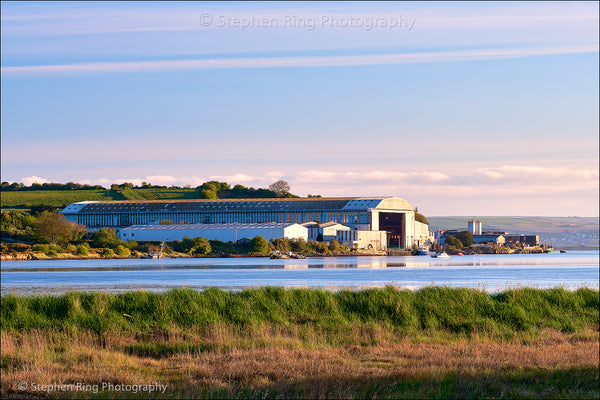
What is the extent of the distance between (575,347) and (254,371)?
794 cm

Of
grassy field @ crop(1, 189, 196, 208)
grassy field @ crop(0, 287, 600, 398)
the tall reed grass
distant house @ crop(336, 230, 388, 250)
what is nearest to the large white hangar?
distant house @ crop(336, 230, 388, 250)

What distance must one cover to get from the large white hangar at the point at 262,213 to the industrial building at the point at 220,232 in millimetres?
14540

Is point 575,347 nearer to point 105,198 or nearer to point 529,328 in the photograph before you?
point 529,328

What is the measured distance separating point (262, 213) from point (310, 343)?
5252 inches

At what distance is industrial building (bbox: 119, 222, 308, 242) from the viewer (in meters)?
130

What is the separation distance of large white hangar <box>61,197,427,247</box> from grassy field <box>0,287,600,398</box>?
124691 mm

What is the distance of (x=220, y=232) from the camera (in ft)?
433

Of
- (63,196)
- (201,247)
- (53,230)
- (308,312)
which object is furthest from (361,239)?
(308,312)

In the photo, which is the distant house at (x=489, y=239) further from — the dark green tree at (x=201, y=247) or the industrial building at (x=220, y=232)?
the dark green tree at (x=201, y=247)

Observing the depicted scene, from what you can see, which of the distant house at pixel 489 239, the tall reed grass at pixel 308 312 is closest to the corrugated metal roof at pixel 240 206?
the distant house at pixel 489 239

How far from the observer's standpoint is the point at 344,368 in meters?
13.7

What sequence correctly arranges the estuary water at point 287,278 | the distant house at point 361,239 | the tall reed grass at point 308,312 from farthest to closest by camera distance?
the distant house at point 361,239
the estuary water at point 287,278
the tall reed grass at point 308,312

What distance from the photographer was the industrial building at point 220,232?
130 m

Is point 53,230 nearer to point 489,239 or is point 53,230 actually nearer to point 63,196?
point 63,196
